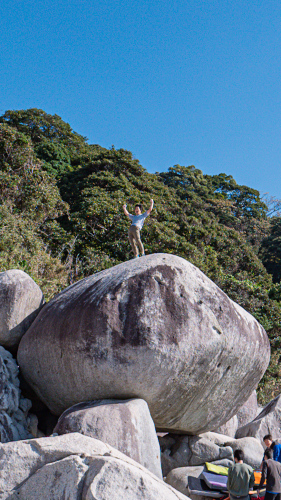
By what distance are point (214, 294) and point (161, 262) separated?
33.4 inches

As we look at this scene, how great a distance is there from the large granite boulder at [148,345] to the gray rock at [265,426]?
4.84 feet

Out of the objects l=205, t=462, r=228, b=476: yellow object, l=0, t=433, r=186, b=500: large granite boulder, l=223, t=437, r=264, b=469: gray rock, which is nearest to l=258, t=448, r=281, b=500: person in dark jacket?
l=205, t=462, r=228, b=476: yellow object

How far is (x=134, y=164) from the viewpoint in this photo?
715 inches

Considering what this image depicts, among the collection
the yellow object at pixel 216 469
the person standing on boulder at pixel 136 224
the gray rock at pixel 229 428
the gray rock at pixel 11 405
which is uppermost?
the person standing on boulder at pixel 136 224

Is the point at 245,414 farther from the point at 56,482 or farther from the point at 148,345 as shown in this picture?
the point at 56,482

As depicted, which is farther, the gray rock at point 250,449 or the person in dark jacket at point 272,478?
the gray rock at point 250,449

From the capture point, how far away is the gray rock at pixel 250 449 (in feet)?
21.8

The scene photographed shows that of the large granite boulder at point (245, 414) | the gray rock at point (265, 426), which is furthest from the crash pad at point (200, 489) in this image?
→ the large granite boulder at point (245, 414)

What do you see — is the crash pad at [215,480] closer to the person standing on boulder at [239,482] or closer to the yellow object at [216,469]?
the yellow object at [216,469]

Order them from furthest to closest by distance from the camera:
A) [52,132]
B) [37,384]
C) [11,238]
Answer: [52,132], [11,238], [37,384]

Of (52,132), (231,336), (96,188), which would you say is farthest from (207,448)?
(52,132)

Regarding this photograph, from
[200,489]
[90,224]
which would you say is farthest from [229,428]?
[90,224]

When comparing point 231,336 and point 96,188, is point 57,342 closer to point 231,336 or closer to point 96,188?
point 231,336

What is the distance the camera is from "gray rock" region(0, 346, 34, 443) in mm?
5602
